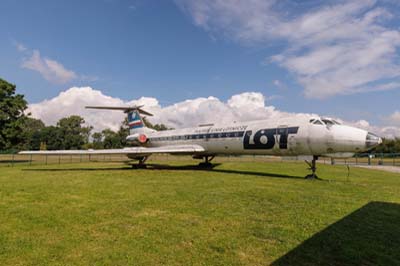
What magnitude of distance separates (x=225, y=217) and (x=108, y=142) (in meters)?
90.4

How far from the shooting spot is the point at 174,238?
4.44 m

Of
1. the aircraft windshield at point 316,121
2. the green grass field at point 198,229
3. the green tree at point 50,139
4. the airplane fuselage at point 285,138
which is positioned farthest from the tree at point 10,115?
the green tree at point 50,139

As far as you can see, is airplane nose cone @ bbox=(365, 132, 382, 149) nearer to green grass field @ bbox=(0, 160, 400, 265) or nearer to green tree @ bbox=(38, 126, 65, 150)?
green grass field @ bbox=(0, 160, 400, 265)

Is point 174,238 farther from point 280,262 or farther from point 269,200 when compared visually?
point 269,200

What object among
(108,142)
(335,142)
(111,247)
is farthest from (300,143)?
(108,142)

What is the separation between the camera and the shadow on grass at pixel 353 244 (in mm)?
3627

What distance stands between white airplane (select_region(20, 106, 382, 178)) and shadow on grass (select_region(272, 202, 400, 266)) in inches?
257

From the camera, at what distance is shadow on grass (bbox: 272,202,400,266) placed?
11.9 ft

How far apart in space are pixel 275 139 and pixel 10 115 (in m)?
35.7

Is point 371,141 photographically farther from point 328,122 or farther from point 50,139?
point 50,139

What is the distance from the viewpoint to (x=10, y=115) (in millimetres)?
33875

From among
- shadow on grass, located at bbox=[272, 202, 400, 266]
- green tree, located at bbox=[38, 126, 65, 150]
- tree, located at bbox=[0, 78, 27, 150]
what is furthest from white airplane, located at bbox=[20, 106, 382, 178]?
green tree, located at bbox=[38, 126, 65, 150]

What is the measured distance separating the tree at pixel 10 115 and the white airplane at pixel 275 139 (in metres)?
21.2

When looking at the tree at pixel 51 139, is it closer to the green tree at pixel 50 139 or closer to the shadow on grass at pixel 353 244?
the green tree at pixel 50 139
